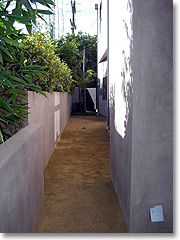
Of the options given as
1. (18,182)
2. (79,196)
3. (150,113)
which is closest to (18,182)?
(18,182)

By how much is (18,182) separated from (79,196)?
2293 mm

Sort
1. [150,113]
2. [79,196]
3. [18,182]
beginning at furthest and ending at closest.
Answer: [79,196]
[150,113]
[18,182]

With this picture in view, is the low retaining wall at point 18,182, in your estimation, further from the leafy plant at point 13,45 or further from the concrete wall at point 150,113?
the concrete wall at point 150,113

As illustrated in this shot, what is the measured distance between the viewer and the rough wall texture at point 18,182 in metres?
1.98

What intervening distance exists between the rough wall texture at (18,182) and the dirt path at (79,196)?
0.65 meters

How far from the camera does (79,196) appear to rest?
4535 millimetres

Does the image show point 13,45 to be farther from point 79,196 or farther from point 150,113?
point 79,196

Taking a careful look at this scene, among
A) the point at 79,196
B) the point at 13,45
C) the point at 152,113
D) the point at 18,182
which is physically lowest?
the point at 79,196

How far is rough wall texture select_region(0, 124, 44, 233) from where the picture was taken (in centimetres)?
198

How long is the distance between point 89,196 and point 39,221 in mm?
1124

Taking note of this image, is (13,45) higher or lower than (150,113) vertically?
higher

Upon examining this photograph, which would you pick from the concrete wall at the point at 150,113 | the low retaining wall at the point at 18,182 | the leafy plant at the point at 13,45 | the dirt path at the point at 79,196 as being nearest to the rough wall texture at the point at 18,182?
the low retaining wall at the point at 18,182

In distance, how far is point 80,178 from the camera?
5.44 meters

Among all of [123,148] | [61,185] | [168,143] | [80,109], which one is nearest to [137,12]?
[168,143]
